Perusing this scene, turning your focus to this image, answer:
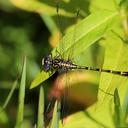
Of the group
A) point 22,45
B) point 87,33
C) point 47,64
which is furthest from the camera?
point 22,45

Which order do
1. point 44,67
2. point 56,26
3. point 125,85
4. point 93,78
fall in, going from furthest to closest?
point 56,26 < point 93,78 < point 44,67 < point 125,85

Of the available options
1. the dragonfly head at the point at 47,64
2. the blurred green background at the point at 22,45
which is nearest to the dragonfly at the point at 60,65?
the dragonfly head at the point at 47,64

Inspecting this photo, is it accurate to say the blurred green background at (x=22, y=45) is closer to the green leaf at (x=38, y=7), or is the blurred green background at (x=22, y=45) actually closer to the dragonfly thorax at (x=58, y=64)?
the green leaf at (x=38, y=7)

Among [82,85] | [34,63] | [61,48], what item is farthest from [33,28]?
[61,48]

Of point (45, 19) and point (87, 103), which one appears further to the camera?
point (45, 19)

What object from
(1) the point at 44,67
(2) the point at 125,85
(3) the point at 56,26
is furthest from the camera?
(3) the point at 56,26

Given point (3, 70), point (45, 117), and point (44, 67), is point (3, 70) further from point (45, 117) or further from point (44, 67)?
point (45, 117)

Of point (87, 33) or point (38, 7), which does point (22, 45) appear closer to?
point (38, 7)

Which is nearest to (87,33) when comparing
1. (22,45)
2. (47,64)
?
(47,64)

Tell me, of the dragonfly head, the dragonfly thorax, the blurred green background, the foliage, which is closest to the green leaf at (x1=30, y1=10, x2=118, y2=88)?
the foliage
